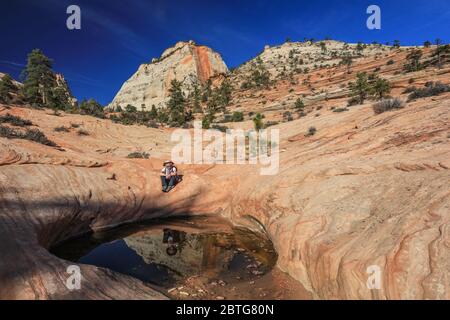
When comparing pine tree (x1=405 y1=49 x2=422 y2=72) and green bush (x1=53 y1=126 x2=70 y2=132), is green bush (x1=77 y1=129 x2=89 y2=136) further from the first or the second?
pine tree (x1=405 y1=49 x2=422 y2=72)

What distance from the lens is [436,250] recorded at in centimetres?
527

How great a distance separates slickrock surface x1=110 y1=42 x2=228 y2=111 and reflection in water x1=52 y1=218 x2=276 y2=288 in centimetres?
8495

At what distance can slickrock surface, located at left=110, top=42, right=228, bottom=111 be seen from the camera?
322 ft

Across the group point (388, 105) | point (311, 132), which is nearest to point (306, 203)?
point (311, 132)

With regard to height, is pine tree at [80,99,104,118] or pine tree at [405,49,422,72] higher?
pine tree at [405,49,422,72]

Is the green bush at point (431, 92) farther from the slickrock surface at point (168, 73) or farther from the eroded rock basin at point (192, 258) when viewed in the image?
the slickrock surface at point (168, 73)

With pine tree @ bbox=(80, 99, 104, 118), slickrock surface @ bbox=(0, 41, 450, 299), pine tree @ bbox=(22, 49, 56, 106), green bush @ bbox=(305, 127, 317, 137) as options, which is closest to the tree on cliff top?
pine tree @ bbox=(22, 49, 56, 106)

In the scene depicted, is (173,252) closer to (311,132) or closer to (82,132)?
(311,132)

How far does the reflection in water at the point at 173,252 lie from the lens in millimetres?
9039

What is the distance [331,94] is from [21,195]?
4328 centimetres

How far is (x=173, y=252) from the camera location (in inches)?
423

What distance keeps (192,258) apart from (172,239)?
2203mm

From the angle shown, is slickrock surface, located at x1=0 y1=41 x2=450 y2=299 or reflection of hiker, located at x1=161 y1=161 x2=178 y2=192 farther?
reflection of hiker, located at x1=161 y1=161 x2=178 y2=192

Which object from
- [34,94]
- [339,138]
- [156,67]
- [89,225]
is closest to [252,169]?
[339,138]
